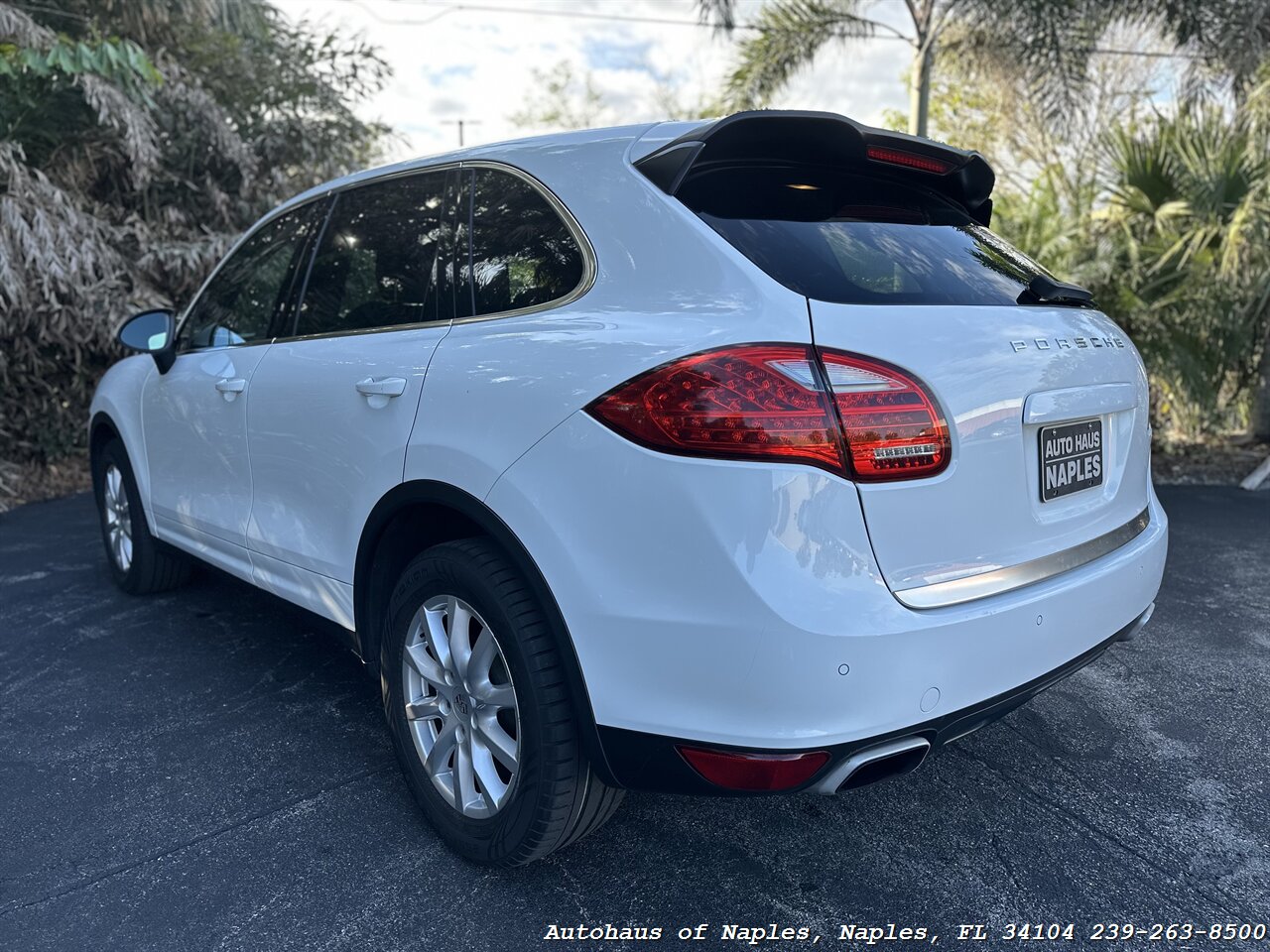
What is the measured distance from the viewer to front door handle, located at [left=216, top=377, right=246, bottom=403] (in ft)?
10.1

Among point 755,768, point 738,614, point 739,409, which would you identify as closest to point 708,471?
point 739,409

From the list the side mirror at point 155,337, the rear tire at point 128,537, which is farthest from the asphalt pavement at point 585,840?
the side mirror at point 155,337

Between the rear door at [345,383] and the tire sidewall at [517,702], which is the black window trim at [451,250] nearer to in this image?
the rear door at [345,383]

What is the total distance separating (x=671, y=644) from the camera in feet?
5.65

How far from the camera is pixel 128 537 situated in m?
4.30

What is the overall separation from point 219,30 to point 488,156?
726 cm

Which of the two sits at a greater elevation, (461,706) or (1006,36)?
(1006,36)

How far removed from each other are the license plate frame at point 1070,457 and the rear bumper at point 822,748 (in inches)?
17.0

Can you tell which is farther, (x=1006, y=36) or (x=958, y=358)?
(x=1006, y=36)

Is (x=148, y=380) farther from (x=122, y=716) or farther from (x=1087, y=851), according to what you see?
(x=1087, y=851)

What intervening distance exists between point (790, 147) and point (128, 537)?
12.0ft

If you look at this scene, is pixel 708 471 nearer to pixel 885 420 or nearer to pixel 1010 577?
pixel 885 420

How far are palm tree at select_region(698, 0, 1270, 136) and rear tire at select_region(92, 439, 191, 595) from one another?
7.37 metres

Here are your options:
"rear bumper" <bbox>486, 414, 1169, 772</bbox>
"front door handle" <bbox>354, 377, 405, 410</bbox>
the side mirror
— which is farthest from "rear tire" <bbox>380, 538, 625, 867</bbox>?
the side mirror
